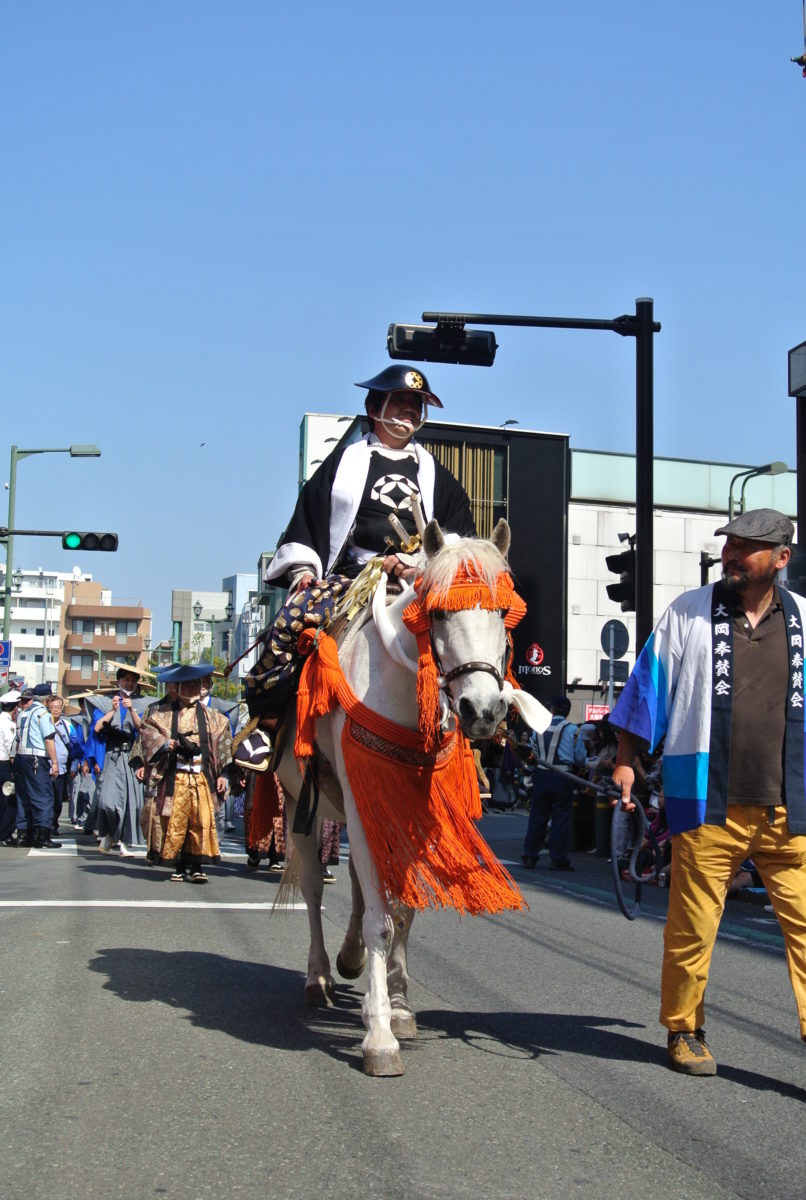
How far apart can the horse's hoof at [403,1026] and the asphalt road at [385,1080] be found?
0.06m

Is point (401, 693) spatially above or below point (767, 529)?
below

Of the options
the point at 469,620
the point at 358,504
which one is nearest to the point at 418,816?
the point at 469,620

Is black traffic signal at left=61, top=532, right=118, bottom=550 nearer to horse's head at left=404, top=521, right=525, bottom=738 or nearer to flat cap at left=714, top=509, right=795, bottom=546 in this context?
horse's head at left=404, top=521, right=525, bottom=738

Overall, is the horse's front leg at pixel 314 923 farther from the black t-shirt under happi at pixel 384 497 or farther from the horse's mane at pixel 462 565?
the horse's mane at pixel 462 565

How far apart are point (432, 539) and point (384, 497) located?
4.37ft

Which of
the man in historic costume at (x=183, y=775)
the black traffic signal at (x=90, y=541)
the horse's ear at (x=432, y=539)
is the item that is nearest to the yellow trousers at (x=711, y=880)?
the horse's ear at (x=432, y=539)

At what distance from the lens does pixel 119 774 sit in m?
16.0

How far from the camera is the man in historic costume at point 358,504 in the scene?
6363mm

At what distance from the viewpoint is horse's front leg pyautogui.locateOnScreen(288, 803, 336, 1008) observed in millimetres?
6301

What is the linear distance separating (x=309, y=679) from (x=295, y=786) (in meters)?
1.07

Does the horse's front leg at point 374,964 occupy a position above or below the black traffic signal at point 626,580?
below

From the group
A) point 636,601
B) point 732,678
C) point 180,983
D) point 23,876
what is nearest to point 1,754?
point 23,876

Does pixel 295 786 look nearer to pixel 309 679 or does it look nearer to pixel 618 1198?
pixel 309 679

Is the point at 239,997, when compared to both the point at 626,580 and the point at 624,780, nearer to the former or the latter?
the point at 624,780
